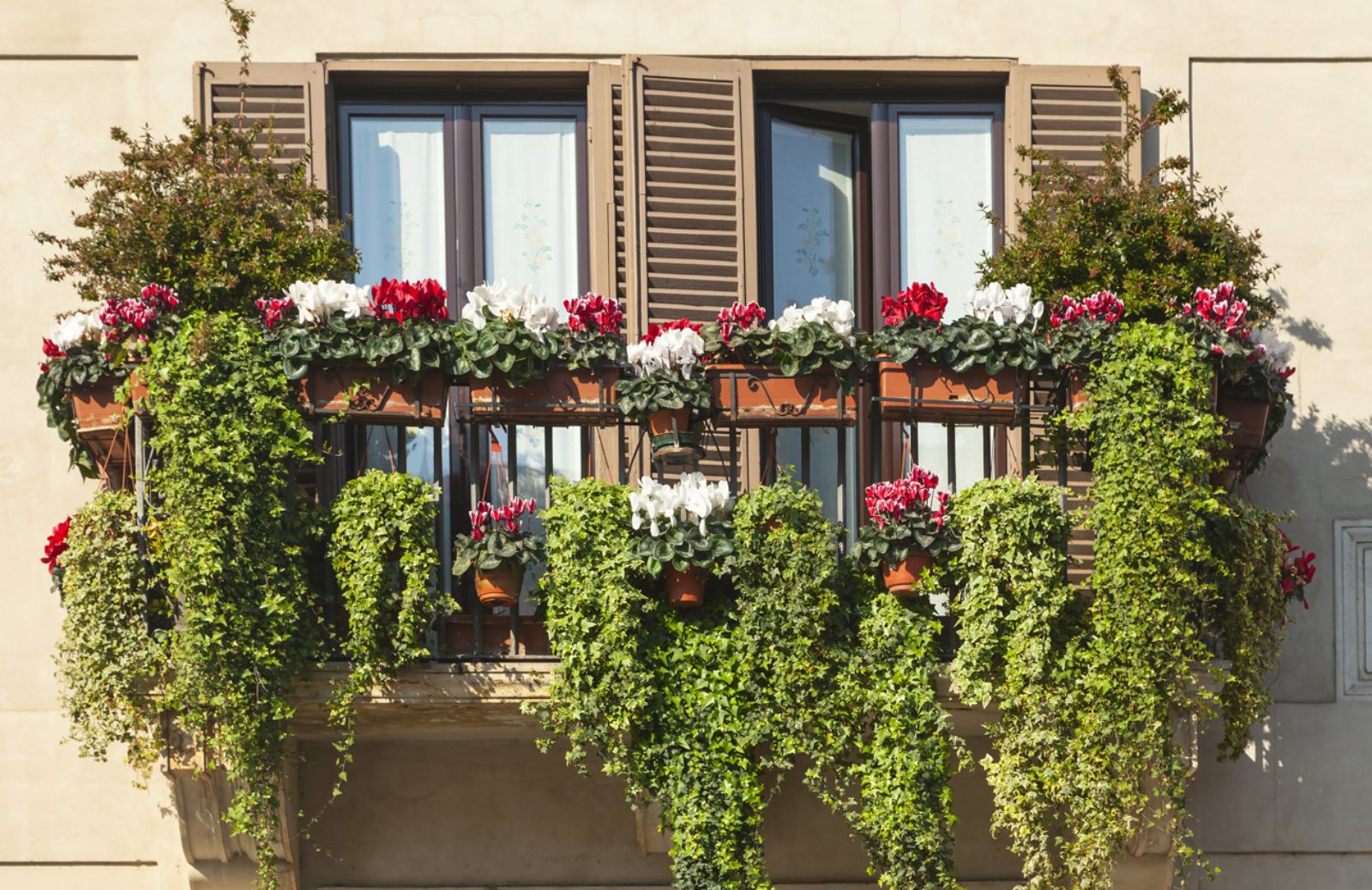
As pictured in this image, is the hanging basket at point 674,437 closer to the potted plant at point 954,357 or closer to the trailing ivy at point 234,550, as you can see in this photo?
the potted plant at point 954,357

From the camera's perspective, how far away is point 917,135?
39.2 ft

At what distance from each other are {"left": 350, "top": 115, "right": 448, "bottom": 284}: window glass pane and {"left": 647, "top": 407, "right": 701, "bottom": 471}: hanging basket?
182cm

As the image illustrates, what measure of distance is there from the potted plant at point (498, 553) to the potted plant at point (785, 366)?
876 mm

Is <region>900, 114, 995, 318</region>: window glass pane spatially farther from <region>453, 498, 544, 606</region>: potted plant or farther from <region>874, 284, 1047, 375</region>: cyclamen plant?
<region>453, 498, 544, 606</region>: potted plant

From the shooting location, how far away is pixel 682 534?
9.94 m

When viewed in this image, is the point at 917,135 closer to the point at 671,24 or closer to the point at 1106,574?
the point at 671,24

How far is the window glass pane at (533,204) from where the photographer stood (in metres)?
11.7

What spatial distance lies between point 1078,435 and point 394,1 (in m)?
3.55

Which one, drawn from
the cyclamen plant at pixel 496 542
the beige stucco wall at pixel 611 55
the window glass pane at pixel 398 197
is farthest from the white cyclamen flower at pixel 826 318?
the window glass pane at pixel 398 197

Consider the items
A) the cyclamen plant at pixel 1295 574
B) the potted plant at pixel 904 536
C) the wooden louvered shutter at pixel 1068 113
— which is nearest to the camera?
the potted plant at pixel 904 536

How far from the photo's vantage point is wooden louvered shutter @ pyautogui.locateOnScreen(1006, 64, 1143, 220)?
11.6 m

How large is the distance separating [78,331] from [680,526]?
2.38 metres

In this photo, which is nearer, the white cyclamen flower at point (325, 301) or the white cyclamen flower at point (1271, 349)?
the white cyclamen flower at point (325, 301)

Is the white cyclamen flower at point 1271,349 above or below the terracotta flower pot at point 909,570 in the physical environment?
above
